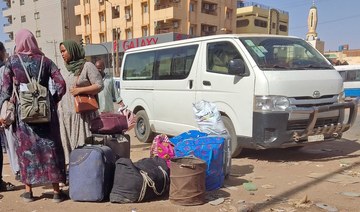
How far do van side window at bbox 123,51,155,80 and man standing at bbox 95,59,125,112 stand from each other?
105cm

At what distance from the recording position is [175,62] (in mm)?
7043

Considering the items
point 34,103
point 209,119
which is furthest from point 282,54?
point 34,103

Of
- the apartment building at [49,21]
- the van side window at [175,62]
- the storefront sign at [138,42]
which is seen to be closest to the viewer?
the van side window at [175,62]

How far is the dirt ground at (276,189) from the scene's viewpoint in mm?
3842

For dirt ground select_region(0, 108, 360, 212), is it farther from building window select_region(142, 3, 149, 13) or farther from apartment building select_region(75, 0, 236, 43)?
building window select_region(142, 3, 149, 13)

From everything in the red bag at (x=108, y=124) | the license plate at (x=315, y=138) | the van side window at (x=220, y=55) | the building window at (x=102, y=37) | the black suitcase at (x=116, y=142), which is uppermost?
the building window at (x=102, y=37)

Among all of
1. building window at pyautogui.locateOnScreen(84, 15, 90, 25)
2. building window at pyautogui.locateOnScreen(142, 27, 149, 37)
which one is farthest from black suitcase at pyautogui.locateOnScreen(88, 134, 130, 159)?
building window at pyautogui.locateOnScreen(84, 15, 90, 25)

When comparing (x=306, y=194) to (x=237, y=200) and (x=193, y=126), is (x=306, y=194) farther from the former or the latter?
(x=193, y=126)

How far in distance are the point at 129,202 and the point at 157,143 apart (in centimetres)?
97

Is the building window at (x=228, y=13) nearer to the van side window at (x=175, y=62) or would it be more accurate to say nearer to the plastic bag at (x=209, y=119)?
the van side window at (x=175, y=62)

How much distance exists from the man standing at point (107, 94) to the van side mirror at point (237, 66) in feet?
7.57

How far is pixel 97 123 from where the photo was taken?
4438mm

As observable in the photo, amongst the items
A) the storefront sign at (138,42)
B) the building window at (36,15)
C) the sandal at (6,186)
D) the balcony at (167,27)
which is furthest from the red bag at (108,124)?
the building window at (36,15)

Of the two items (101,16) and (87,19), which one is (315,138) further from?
(87,19)
